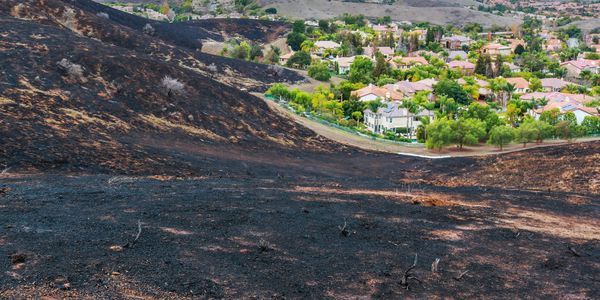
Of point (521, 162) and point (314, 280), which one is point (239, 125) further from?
point (314, 280)

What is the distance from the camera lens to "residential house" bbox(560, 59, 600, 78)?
100456mm

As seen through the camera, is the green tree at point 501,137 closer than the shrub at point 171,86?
No

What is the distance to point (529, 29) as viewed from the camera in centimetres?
15500

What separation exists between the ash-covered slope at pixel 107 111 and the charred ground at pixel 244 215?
16 centimetres

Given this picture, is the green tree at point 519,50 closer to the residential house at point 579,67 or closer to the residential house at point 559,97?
the residential house at point 579,67

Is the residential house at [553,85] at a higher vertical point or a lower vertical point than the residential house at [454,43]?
lower

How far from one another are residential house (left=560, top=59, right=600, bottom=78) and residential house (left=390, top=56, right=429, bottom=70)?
22874 mm

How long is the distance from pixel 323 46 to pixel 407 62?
62.1 ft

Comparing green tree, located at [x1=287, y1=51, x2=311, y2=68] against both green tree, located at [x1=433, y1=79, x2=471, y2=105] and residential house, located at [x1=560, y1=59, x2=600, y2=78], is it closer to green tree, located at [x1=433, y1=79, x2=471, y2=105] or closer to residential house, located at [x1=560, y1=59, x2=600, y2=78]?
green tree, located at [x1=433, y1=79, x2=471, y2=105]

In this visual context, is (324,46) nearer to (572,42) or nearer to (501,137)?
(572,42)

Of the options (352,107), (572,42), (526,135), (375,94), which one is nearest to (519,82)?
(375,94)

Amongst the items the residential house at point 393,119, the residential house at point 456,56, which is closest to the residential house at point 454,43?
→ the residential house at point 456,56

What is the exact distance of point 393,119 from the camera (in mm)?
59375

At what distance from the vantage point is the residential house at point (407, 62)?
99812 mm
